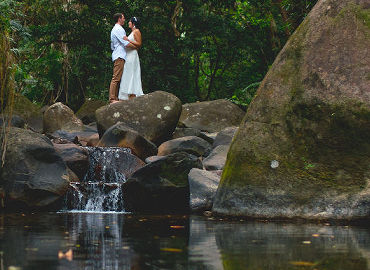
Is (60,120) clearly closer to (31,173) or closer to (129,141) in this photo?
(129,141)

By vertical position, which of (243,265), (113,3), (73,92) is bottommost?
(243,265)

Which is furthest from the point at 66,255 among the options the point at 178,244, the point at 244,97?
the point at 244,97

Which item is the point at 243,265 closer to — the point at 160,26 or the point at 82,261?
the point at 82,261

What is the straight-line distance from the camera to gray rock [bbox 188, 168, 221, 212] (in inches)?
372

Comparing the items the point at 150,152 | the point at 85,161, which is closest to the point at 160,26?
the point at 150,152

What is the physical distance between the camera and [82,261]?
4594 millimetres

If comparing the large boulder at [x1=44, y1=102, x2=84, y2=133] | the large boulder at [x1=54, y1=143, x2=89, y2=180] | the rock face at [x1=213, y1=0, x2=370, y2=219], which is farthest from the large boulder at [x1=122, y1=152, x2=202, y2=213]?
the large boulder at [x1=44, y1=102, x2=84, y2=133]

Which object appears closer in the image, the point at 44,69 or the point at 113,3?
the point at 113,3

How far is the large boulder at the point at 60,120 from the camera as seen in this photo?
1856 cm

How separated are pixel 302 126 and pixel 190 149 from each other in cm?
589

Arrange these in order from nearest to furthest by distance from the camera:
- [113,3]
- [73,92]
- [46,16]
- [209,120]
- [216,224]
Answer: [216,224] → [209,120] → [113,3] → [46,16] → [73,92]

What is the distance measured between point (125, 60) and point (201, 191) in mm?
8937

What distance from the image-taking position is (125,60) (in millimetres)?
17812

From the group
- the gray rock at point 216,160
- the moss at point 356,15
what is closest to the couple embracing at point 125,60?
the gray rock at point 216,160
